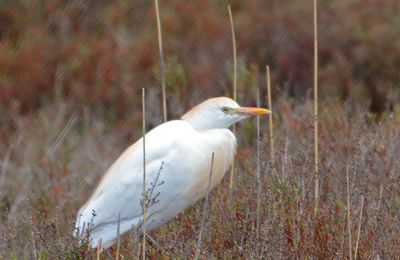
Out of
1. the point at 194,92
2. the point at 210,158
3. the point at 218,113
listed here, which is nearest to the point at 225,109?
the point at 218,113

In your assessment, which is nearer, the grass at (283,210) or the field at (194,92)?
the grass at (283,210)

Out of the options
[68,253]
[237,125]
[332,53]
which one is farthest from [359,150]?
[332,53]

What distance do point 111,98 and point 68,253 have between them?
13.1ft

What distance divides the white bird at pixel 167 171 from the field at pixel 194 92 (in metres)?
0.08

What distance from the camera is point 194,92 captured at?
22.7 feet

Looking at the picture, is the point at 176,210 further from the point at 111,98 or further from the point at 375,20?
the point at 375,20

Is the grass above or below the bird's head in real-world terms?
below

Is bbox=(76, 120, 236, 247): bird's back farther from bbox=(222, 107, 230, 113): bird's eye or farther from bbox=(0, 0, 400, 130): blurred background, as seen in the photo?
bbox=(0, 0, 400, 130): blurred background

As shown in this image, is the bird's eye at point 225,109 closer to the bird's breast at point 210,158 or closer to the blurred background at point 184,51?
the bird's breast at point 210,158

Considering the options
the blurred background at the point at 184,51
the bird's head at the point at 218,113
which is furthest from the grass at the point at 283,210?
the blurred background at the point at 184,51

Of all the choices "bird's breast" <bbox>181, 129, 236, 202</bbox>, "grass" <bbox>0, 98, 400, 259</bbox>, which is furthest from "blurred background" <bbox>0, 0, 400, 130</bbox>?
"bird's breast" <bbox>181, 129, 236, 202</bbox>

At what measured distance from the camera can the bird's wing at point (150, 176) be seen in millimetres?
3701

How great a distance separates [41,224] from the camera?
3.01 meters

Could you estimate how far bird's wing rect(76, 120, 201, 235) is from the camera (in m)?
3.70
